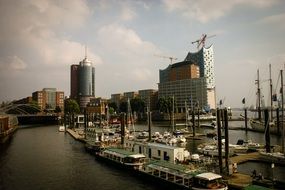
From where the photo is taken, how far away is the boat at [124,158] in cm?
6079

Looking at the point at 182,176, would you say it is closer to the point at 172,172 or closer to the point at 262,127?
the point at 172,172

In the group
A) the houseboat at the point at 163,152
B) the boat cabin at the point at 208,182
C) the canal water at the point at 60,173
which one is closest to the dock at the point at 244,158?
the houseboat at the point at 163,152

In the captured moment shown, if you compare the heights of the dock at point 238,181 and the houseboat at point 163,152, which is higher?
the houseboat at point 163,152

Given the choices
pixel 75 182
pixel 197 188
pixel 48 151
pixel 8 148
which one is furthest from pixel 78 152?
pixel 197 188

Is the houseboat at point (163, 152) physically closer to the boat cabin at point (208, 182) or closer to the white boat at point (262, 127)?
the boat cabin at point (208, 182)

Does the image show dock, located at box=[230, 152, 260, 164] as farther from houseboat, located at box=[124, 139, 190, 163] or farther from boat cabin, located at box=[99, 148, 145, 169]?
boat cabin, located at box=[99, 148, 145, 169]

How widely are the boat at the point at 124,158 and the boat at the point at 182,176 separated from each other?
2866mm

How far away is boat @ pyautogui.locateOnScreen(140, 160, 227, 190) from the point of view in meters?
42.2

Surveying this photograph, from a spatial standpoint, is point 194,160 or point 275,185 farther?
point 194,160

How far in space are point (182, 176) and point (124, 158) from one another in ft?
68.2

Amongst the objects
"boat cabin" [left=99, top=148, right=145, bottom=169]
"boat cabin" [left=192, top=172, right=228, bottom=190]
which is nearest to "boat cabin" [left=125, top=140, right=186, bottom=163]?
"boat cabin" [left=99, top=148, right=145, bottom=169]

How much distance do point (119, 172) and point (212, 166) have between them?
63.9 ft

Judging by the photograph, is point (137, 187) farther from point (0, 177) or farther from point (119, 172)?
point (0, 177)

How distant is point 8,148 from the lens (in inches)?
3932
